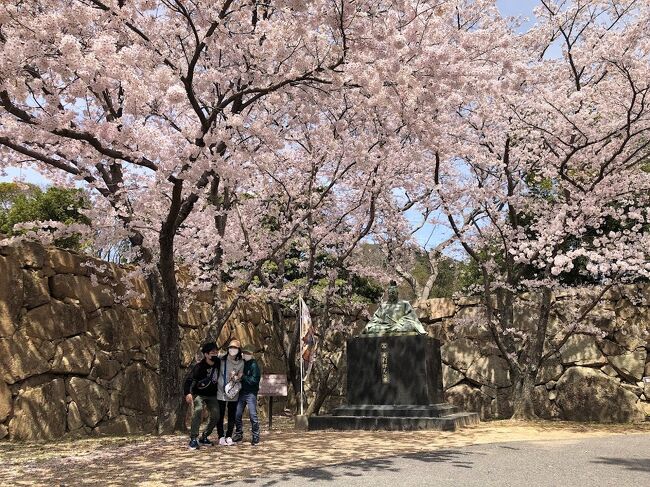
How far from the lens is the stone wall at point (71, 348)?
8.42 metres

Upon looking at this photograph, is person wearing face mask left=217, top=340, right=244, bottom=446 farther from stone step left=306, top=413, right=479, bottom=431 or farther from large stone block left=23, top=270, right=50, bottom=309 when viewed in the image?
large stone block left=23, top=270, right=50, bottom=309

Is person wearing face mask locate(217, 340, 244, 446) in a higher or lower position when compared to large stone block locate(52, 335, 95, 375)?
lower

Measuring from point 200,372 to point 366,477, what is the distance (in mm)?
3017

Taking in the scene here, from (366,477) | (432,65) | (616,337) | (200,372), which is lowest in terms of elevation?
(366,477)

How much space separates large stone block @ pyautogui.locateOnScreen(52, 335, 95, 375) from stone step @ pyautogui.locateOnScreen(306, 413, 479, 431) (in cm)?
391

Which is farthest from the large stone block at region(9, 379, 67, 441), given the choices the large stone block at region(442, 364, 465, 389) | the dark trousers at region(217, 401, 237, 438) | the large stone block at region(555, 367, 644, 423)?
the large stone block at region(555, 367, 644, 423)

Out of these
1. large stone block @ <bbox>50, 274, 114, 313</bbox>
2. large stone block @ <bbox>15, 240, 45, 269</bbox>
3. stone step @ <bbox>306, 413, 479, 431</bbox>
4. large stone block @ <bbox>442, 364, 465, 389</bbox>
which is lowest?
stone step @ <bbox>306, 413, 479, 431</bbox>

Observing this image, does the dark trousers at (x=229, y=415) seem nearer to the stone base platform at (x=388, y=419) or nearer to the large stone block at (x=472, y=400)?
the stone base platform at (x=388, y=419)

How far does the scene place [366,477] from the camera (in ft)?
16.8

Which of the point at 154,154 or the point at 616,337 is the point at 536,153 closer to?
the point at 616,337

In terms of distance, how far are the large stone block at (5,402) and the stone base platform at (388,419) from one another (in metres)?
4.62

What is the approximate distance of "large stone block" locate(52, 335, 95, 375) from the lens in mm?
9141

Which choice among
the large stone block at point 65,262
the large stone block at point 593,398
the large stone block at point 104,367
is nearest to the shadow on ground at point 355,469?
the large stone block at point 104,367

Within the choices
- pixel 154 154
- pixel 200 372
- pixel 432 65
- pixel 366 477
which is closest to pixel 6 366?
pixel 200 372
